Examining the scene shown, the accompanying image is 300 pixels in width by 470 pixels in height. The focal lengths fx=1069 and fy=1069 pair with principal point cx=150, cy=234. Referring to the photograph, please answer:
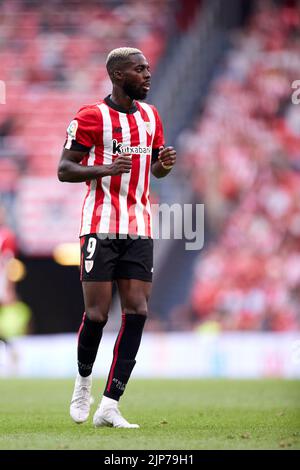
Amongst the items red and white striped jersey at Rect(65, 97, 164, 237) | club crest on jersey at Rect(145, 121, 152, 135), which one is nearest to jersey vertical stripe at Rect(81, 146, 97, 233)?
red and white striped jersey at Rect(65, 97, 164, 237)

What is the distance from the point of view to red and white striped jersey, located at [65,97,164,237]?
6258 millimetres

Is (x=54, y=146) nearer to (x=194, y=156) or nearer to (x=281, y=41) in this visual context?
(x=194, y=156)

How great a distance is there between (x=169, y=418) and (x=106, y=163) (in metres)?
1.85

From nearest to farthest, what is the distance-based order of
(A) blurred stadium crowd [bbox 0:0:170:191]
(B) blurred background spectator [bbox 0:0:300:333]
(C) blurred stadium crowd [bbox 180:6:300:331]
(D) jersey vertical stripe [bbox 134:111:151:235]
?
(D) jersey vertical stripe [bbox 134:111:151:235], (C) blurred stadium crowd [bbox 180:6:300:331], (B) blurred background spectator [bbox 0:0:300:333], (A) blurred stadium crowd [bbox 0:0:170:191]

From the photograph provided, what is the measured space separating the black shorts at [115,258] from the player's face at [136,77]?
878mm

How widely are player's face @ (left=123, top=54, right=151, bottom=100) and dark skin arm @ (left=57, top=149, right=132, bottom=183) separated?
444mm

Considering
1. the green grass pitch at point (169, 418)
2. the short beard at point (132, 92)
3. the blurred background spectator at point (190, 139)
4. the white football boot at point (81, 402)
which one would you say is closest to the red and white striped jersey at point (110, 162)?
the short beard at point (132, 92)

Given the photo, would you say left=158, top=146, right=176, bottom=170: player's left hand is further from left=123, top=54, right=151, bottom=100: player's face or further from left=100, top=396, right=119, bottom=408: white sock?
left=100, top=396, right=119, bottom=408: white sock

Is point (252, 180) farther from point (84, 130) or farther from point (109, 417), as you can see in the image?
point (109, 417)

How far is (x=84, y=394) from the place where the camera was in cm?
636

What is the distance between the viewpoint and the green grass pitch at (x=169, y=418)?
5.26 meters
